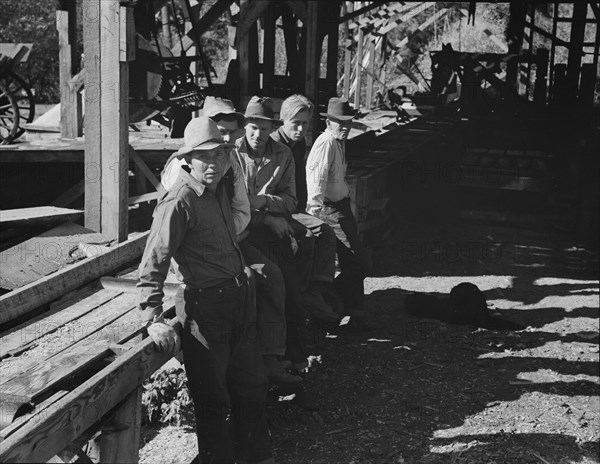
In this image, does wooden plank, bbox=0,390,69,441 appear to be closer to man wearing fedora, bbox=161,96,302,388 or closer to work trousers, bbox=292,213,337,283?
man wearing fedora, bbox=161,96,302,388

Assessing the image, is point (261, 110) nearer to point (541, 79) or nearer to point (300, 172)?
point (300, 172)

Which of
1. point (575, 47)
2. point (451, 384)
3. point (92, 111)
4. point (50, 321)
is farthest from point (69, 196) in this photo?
point (575, 47)

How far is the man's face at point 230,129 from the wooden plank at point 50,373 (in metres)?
1.76

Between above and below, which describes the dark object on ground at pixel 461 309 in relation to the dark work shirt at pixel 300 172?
below

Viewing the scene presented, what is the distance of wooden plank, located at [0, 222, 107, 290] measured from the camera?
235 inches

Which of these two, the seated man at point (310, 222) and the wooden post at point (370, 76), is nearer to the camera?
the seated man at point (310, 222)

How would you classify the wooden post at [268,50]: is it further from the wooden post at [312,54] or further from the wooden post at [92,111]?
the wooden post at [92,111]

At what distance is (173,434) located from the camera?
20.3 ft

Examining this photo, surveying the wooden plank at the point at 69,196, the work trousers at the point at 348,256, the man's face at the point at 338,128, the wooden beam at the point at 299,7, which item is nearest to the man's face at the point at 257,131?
the man's face at the point at 338,128

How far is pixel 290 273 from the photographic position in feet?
20.9

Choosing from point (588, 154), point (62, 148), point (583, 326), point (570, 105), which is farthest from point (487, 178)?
point (62, 148)

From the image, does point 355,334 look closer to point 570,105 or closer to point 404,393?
point 404,393

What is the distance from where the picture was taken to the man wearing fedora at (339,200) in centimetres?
740

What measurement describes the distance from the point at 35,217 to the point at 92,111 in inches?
50.0
